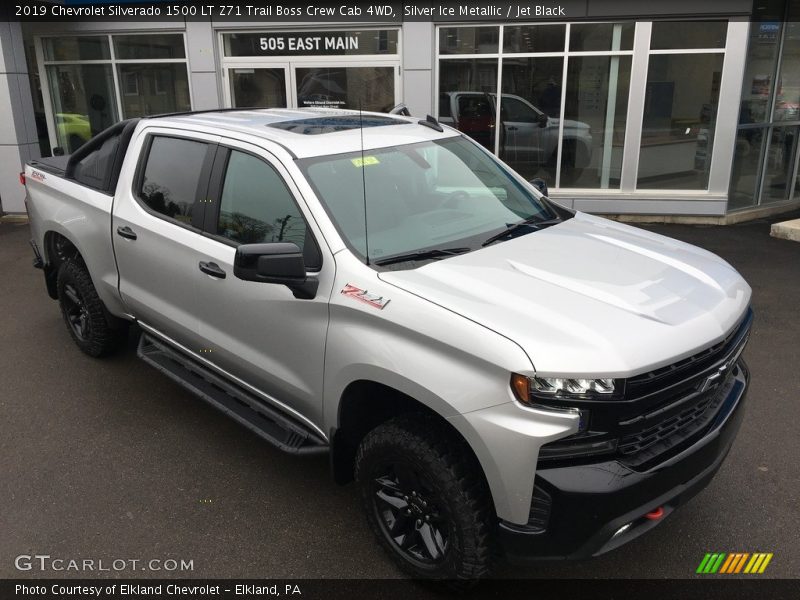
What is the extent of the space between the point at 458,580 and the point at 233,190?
2.23 m

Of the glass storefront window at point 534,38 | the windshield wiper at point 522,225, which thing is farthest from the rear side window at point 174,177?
the glass storefront window at point 534,38

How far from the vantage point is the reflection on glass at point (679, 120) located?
9.54 meters

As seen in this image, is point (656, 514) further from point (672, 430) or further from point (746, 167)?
point (746, 167)

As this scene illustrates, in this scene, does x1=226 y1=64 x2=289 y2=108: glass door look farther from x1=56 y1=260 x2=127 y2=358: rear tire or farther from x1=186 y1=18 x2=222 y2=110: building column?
x1=56 y1=260 x2=127 y2=358: rear tire

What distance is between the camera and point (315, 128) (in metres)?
3.68

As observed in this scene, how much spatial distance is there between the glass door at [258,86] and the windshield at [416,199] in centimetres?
761

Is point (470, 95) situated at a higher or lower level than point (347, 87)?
lower

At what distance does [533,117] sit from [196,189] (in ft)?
25.0

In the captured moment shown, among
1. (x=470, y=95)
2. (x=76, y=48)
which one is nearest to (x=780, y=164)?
(x=470, y=95)

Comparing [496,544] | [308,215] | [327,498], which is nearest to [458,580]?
[496,544]

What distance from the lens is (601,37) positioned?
9.66 m

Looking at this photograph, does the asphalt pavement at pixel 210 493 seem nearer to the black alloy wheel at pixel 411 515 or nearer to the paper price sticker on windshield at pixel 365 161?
the black alloy wheel at pixel 411 515

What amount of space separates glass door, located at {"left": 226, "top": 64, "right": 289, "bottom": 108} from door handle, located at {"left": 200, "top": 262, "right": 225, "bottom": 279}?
7.98 meters

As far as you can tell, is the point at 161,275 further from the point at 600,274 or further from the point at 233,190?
the point at 600,274
